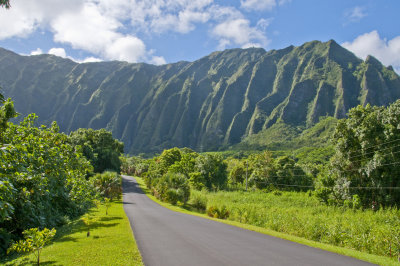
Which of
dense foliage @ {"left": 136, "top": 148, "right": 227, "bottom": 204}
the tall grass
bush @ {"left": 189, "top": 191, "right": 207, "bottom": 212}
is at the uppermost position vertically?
dense foliage @ {"left": 136, "top": 148, "right": 227, "bottom": 204}

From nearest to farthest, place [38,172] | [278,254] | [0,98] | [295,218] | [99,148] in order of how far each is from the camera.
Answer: [0,98], [278,254], [38,172], [295,218], [99,148]

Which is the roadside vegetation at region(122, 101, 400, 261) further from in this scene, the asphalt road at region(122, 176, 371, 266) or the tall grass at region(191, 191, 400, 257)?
the asphalt road at region(122, 176, 371, 266)

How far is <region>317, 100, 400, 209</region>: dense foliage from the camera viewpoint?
32.2 meters

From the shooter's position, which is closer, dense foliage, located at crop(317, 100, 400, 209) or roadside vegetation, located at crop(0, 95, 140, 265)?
roadside vegetation, located at crop(0, 95, 140, 265)

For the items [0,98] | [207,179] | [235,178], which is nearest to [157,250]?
[0,98]

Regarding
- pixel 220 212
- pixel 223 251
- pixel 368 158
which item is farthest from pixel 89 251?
pixel 368 158

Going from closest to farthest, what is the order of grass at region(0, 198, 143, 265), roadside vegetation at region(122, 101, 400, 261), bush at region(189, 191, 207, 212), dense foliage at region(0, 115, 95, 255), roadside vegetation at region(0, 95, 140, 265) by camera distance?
roadside vegetation at region(0, 95, 140, 265) → grass at region(0, 198, 143, 265) → dense foliage at region(0, 115, 95, 255) → roadside vegetation at region(122, 101, 400, 261) → bush at region(189, 191, 207, 212)

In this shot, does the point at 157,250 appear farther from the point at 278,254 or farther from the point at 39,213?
the point at 39,213

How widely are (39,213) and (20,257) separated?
425 centimetres

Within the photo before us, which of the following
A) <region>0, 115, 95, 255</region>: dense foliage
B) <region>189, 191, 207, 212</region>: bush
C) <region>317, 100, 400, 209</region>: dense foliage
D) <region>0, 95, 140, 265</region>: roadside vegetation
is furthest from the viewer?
<region>189, 191, 207, 212</region>: bush

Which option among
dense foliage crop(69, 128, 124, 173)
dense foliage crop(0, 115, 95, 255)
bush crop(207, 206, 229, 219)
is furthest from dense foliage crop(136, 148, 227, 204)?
Answer: dense foliage crop(0, 115, 95, 255)

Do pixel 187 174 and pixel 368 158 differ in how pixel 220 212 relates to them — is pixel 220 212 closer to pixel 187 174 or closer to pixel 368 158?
pixel 368 158

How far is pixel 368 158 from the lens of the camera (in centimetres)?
3403

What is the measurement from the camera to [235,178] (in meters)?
81.5
